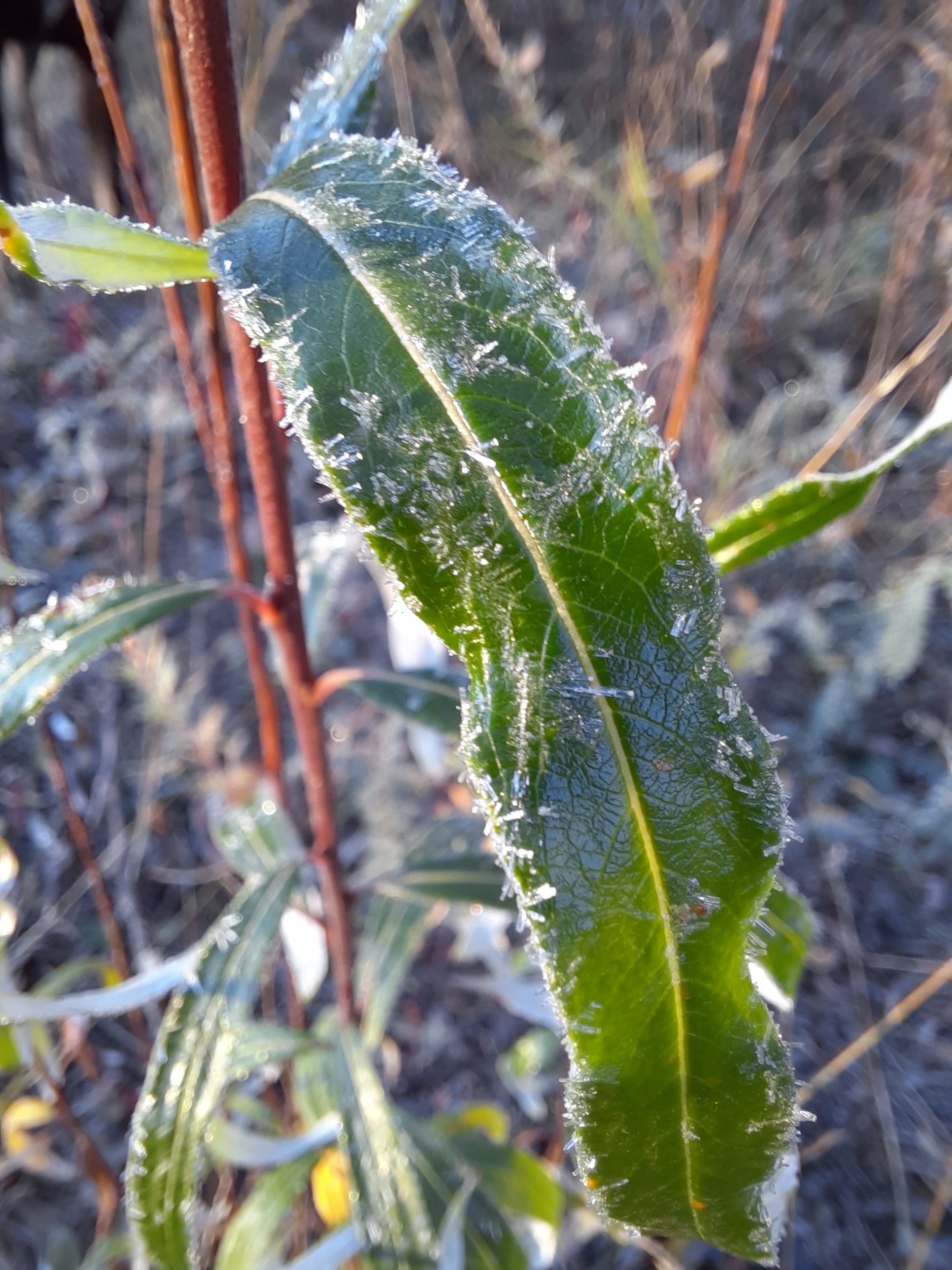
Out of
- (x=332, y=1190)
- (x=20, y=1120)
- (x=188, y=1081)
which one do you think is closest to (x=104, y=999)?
(x=188, y=1081)

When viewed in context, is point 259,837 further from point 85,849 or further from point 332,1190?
point 332,1190

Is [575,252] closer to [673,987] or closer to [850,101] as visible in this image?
[850,101]

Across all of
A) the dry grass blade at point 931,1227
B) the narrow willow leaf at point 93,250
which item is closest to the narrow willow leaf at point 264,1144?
the narrow willow leaf at point 93,250

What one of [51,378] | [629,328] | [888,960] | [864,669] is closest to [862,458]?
[864,669]

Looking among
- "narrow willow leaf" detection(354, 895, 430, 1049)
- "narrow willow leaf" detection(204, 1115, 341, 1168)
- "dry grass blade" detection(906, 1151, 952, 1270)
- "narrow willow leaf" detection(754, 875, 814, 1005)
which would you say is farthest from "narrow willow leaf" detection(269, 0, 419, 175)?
"dry grass blade" detection(906, 1151, 952, 1270)

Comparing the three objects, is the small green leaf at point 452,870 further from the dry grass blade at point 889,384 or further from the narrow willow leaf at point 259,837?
the dry grass blade at point 889,384
